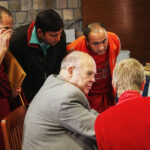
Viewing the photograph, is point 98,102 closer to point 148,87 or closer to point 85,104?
point 148,87

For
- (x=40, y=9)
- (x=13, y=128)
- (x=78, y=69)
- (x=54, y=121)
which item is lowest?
(x=13, y=128)

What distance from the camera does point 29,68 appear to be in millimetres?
1745

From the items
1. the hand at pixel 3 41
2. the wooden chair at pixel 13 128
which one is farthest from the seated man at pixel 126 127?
the hand at pixel 3 41

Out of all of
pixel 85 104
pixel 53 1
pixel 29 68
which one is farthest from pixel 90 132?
pixel 53 1

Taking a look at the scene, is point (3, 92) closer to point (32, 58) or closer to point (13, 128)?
point (13, 128)

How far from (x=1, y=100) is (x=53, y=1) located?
1.97m

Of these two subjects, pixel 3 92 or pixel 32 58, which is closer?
pixel 3 92

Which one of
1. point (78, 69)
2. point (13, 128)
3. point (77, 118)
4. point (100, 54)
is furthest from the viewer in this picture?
point (100, 54)

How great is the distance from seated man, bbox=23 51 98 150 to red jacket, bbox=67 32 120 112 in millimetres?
778

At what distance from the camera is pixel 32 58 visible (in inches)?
67.2

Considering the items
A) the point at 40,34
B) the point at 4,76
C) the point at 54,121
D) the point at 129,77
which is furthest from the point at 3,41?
the point at 129,77

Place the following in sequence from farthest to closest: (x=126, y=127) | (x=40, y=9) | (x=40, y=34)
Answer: (x=40, y=9)
(x=40, y=34)
(x=126, y=127)

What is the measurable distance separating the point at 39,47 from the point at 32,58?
102mm

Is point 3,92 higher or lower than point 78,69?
lower
